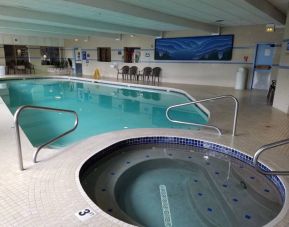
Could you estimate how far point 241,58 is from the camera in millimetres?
9625

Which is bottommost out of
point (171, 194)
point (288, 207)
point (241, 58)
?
point (171, 194)

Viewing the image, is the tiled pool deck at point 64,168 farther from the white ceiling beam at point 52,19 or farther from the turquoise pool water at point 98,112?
the white ceiling beam at point 52,19

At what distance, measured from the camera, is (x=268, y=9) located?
5898 mm

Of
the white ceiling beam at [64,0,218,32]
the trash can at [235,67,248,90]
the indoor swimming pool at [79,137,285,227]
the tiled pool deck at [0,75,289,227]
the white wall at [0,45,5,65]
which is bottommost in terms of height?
the indoor swimming pool at [79,137,285,227]

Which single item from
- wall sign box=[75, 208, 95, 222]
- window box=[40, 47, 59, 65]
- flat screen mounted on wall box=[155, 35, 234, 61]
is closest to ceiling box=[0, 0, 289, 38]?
flat screen mounted on wall box=[155, 35, 234, 61]

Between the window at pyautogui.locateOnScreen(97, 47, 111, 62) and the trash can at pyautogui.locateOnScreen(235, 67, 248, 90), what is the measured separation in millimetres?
8515

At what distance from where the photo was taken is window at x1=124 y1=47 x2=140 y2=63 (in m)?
13.1

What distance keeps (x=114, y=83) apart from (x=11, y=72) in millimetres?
9064

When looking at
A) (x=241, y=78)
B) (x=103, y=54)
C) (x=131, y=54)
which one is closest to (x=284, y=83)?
(x=241, y=78)

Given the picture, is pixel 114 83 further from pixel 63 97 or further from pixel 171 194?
pixel 171 194

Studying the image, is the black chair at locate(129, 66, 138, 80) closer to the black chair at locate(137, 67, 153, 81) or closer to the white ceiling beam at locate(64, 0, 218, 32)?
the black chair at locate(137, 67, 153, 81)

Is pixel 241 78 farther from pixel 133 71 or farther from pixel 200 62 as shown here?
pixel 133 71

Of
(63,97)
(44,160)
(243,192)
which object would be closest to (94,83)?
(63,97)

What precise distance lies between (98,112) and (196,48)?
625cm
